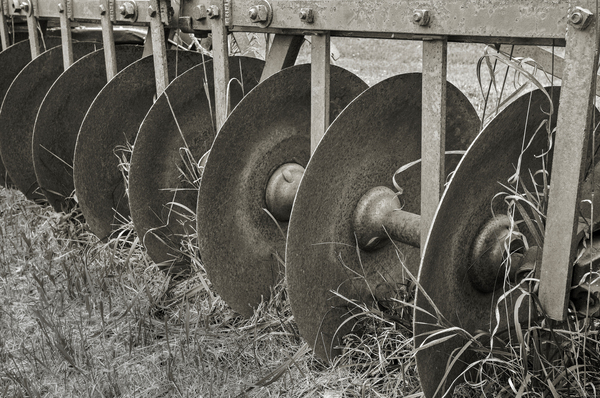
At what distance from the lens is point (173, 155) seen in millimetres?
2906

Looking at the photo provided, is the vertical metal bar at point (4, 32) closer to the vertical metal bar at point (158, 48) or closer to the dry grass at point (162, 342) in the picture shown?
the dry grass at point (162, 342)

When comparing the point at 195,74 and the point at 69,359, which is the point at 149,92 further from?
the point at 69,359

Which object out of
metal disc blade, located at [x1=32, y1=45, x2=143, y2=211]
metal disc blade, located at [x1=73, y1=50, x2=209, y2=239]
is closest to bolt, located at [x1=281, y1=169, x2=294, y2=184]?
metal disc blade, located at [x1=73, y1=50, x2=209, y2=239]

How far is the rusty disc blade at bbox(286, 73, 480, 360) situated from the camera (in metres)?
2.17

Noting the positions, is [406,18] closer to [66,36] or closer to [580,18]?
[580,18]

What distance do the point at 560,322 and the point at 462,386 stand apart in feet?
1.01

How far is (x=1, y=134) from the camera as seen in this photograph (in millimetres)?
3574

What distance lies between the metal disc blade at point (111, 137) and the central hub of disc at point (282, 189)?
75 centimetres

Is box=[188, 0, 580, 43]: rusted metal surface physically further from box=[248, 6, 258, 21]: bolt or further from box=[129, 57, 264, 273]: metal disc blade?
box=[129, 57, 264, 273]: metal disc blade

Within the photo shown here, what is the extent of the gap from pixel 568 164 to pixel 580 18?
304mm

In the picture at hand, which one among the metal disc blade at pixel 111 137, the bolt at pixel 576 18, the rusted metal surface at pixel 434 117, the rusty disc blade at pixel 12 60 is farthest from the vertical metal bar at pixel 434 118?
the rusty disc blade at pixel 12 60

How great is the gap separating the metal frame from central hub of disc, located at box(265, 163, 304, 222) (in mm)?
285

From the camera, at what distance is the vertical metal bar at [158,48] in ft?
9.18

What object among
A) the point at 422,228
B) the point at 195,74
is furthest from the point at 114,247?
the point at 422,228
